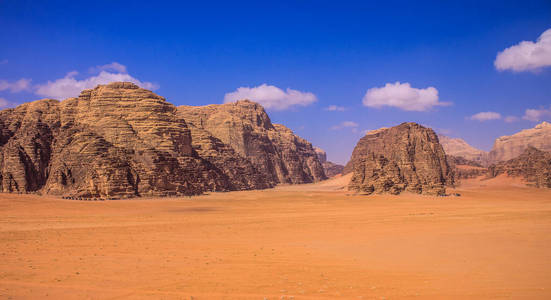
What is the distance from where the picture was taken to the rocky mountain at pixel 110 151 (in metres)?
41.5

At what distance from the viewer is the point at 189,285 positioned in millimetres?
10109

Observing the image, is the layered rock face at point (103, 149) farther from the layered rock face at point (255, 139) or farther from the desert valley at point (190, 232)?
the layered rock face at point (255, 139)

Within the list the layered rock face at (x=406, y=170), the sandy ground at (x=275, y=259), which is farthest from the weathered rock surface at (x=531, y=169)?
the sandy ground at (x=275, y=259)

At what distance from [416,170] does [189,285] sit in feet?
169

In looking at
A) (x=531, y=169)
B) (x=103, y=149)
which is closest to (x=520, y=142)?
(x=531, y=169)

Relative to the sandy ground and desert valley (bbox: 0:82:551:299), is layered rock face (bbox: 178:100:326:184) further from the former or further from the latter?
the sandy ground

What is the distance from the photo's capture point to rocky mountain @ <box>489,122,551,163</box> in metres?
157

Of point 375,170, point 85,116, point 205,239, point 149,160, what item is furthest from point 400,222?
point 85,116

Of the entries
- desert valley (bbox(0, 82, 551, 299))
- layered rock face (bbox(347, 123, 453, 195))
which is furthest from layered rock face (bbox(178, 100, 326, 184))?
desert valley (bbox(0, 82, 551, 299))

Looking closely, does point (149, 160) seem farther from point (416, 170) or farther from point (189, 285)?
point (189, 285)

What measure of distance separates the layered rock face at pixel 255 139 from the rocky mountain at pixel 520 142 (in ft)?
276

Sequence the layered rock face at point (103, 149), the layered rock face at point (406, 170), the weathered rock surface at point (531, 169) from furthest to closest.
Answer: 1. the weathered rock surface at point (531, 169)
2. the layered rock face at point (406, 170)
3. the layered rock face at point (103, 149)

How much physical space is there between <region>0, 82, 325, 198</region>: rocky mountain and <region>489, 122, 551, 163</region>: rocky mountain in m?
128

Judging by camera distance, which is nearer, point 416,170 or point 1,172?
point 1,172
